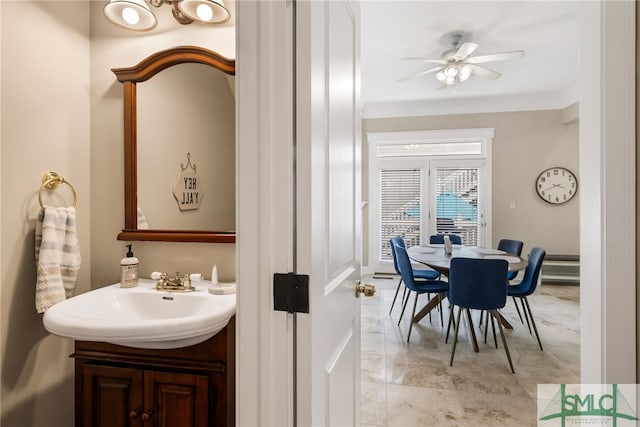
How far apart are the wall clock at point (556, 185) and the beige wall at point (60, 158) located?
5.61 meters

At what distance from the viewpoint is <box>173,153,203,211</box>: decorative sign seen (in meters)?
1.59

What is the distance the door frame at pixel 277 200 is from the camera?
2.50 feet

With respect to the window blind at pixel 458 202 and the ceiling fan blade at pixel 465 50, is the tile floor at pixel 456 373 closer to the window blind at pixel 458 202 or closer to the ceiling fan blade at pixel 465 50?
the window blind at pixel 458 202

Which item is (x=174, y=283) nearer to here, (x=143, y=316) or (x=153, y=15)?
(x=143, y=316)

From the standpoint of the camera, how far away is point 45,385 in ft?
4.72

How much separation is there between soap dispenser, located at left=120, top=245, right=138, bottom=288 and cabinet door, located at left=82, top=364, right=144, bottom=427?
350mm

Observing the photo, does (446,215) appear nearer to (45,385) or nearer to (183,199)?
(183,199)

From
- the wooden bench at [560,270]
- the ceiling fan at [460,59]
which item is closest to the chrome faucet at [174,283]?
the ceiling fan at [460,59]

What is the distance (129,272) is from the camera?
4.90 feet

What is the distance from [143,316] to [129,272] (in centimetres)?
23

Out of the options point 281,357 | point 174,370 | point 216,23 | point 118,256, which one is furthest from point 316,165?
point 118,256

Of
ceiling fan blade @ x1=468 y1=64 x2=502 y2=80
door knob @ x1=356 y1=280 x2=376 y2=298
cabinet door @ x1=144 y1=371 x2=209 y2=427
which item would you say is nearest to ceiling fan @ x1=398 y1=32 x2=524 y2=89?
ceiling fan blade @ x1=468 y1=64 x2=502 y2=80

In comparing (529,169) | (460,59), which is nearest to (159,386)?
(460,59)

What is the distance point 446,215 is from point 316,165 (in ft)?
17.8
